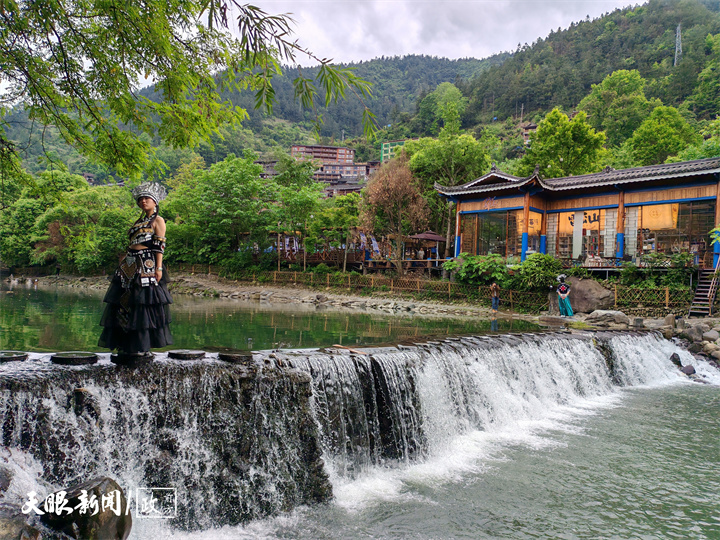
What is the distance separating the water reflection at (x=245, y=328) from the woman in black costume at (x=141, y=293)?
3.21 meters

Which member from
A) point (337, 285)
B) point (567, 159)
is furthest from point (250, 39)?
point (567, 159)

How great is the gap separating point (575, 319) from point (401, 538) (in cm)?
1383

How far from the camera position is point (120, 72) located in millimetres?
4496

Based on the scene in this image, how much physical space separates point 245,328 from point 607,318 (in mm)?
11769

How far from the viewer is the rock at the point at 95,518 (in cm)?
355

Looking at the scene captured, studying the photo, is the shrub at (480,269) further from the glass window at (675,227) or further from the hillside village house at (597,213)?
the glass window at (675,227)

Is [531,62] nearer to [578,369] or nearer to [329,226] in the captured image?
[329,226]

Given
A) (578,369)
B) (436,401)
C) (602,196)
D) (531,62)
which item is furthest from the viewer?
(531,62)

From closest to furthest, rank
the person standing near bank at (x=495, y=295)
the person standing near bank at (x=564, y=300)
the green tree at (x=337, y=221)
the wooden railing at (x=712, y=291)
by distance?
1. the wooden railing at (x=712, y=291)
2. the person standing near bank at (x=564, y=300)
3. the person standing near bank at (x=495, y=295)
4. the green tree at (x=337, y=221)

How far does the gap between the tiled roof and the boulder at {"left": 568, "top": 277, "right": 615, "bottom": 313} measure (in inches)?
188

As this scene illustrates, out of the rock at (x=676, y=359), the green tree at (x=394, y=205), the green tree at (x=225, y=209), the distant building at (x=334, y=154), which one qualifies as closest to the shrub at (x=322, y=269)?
the green tree at (x=394, y=205)

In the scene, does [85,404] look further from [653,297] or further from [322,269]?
[322,269]

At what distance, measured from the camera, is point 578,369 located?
35.5 ft

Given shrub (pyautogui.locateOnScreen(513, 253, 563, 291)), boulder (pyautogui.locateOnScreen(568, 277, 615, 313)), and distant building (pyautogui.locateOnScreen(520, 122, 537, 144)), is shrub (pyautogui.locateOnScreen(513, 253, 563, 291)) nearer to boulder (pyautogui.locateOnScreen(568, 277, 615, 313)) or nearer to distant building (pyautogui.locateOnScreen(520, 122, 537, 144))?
boulder (pyautogui.locateOnScreen(568, 277, 615, 313))
